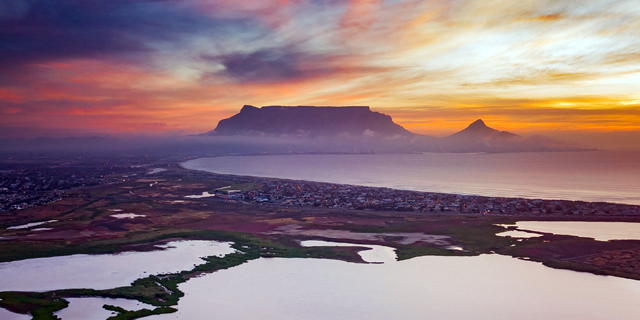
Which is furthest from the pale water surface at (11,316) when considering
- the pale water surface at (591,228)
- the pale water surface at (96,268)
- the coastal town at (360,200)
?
the pale water surface at (591,228)

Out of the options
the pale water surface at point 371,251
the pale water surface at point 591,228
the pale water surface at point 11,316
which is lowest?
the pale water surface at point 11,316

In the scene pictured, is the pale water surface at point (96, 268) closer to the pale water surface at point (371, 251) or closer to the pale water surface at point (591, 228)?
the pale water surface at point (371, 251)

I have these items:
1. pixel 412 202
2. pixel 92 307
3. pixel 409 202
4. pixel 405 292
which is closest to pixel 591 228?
pixel 412 202

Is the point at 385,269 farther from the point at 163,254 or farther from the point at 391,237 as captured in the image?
the point at 163,254

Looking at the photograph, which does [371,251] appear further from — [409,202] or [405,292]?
[409,202]

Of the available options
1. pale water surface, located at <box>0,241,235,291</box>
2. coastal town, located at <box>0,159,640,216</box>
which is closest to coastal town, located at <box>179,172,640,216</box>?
coastal town, located at <box>0,159,640,216</box>

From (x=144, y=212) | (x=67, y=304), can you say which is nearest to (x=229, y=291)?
(x=67, y=304)
